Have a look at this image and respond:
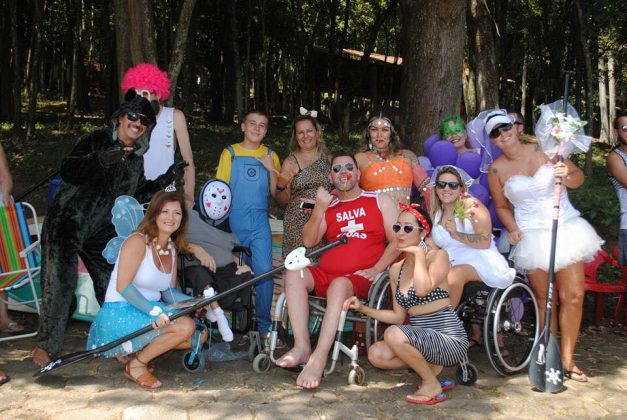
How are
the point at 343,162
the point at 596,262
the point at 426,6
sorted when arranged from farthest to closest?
the point at 426,6, the point at 596,262, the point at 343,162

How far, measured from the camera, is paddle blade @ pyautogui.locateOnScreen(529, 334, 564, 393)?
167 inches

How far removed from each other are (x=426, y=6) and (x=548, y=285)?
3274 millimetres

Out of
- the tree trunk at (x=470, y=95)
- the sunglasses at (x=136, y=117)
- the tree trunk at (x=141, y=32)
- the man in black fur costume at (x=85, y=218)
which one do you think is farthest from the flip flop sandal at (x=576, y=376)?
the tree trunk at (x=470, y=95)

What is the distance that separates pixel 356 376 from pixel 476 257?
1121 mm

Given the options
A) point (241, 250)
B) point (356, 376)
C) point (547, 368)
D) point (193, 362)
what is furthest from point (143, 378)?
point (547, 368)

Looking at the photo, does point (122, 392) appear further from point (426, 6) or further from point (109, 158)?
point (426, 6)

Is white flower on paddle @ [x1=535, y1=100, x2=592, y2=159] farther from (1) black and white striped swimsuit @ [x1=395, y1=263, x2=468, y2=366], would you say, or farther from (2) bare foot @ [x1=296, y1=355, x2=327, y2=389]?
(2) bare foot @ [x1=296, y1=355, x2=327, y2=389]

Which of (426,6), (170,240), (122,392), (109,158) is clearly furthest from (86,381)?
(426,6)

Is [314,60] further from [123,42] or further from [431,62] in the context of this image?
[431,62]

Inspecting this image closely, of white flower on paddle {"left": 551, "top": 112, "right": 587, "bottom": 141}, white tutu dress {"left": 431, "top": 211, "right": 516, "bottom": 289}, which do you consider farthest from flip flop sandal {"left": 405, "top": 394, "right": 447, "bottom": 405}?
white flower on paddle {"left": 551, "top": 112, "right": 587, "bottom": 141}

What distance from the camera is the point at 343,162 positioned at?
472cm

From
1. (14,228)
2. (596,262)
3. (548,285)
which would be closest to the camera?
(548,285)

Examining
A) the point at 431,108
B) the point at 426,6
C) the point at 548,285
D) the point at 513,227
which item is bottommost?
the point at 548,285

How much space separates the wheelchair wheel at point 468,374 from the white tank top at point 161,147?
2538 mm
